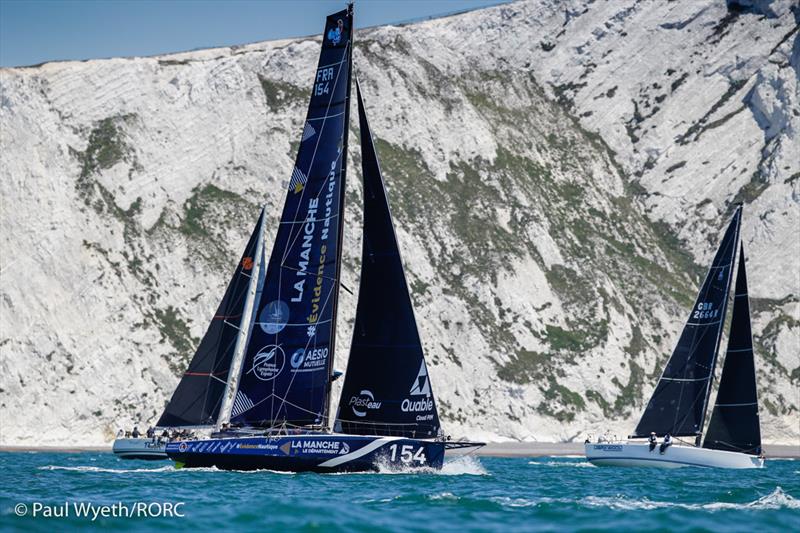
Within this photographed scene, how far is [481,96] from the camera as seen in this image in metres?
106

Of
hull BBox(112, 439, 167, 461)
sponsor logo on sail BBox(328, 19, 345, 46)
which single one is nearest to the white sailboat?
hull BBox(112, 439, 167, 461)

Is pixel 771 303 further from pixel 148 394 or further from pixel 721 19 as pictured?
pixel 148 394

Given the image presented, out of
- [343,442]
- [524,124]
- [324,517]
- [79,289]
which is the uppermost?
[524,124]

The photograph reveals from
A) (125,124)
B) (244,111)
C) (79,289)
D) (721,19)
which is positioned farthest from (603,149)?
(79,289)

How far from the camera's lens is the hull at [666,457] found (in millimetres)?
53062

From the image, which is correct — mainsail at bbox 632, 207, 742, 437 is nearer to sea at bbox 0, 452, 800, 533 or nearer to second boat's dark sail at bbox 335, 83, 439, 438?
sea at bbox 0, 452, 800, 533

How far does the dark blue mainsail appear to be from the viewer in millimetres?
36656

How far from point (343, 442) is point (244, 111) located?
6356 cm

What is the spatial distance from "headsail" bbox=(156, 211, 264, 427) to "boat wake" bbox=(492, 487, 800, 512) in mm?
24341

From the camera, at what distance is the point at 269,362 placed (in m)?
37.3

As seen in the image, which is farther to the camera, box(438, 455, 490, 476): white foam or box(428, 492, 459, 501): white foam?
box(438, 455, 490, 476): white foam

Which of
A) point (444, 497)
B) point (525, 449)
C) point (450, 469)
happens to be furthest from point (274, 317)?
point (525, 449)

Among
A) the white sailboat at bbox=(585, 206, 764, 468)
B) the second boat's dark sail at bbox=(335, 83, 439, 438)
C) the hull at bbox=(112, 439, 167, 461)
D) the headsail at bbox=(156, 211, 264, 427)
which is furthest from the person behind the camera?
the hull at bbox=(112, 439, 167, 461)

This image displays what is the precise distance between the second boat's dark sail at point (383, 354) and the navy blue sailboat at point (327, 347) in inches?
1.2
